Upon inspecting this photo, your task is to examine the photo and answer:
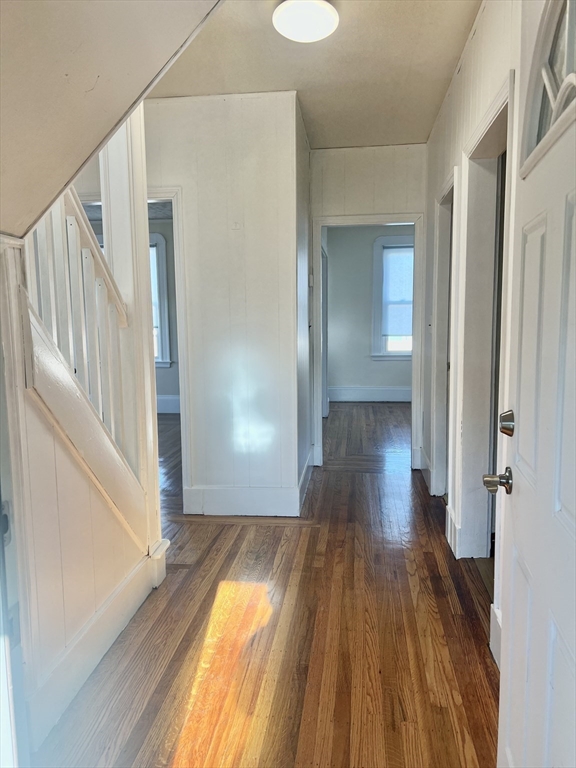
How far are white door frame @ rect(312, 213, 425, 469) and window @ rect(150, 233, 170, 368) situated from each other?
3.23 m

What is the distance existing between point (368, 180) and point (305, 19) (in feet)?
6.63

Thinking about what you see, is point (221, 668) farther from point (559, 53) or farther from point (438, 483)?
point (438, 483)

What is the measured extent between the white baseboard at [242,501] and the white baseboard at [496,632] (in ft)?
5.15

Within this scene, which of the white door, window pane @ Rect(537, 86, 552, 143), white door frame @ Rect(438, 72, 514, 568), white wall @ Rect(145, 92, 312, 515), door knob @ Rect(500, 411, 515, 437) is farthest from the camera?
white wall @ Rect(145, 92, 312, 515)

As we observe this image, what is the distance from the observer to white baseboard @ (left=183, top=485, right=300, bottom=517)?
10.8 feet

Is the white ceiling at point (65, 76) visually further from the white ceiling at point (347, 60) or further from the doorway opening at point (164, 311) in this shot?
the doorway opening at point (164, 311)

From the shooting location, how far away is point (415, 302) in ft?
13.6

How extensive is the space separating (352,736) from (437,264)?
9.54 ft

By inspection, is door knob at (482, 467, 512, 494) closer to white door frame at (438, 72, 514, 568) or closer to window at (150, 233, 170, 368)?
white door frame at (438, 72, 514, 568)

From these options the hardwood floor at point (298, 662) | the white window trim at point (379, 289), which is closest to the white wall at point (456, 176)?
the hardwood floor at point (298, 662)

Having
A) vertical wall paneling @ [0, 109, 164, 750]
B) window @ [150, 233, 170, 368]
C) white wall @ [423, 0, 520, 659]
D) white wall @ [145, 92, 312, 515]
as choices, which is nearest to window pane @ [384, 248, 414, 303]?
window @ [150, 233, 170, 368]

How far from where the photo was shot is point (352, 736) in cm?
152

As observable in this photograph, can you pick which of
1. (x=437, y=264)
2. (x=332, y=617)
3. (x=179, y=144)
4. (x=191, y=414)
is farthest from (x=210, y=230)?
(x=332, y=617)

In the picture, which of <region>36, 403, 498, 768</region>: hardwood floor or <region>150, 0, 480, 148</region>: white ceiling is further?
<region>150, 0, 480, 148</region>: white ceiling
